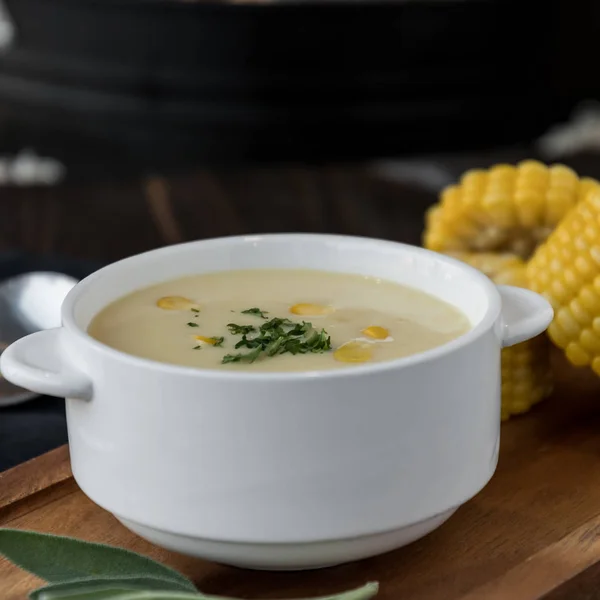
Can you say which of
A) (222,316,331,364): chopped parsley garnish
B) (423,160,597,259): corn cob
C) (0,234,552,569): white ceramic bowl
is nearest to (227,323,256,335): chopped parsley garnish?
(222,316,331,364): chopped parsley garnish

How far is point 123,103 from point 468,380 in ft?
7.07

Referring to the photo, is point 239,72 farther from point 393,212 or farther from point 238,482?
point 238,482

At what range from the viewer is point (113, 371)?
2.58ft

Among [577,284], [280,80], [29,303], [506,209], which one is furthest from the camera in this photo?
[280,80]

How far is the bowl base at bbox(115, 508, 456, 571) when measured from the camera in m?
0.80

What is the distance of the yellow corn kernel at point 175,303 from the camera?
96 centimetres

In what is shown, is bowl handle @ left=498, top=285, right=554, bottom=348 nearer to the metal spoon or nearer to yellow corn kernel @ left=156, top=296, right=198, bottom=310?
yellow corn kernel @ left=156, top=296, right=198, bottom=310

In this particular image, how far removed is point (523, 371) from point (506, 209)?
202 millimetres

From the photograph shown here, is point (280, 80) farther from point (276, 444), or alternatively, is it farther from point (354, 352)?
point (276, 444)

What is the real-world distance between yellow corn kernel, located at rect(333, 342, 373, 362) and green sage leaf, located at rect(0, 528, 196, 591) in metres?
0.20

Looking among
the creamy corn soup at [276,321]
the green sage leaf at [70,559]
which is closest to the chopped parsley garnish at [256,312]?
the creamy corn soup at [276,321]

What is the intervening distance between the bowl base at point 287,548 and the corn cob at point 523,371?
0.31 meters

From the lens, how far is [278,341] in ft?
2.84

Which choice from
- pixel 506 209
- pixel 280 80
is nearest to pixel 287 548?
pixel 506 209
